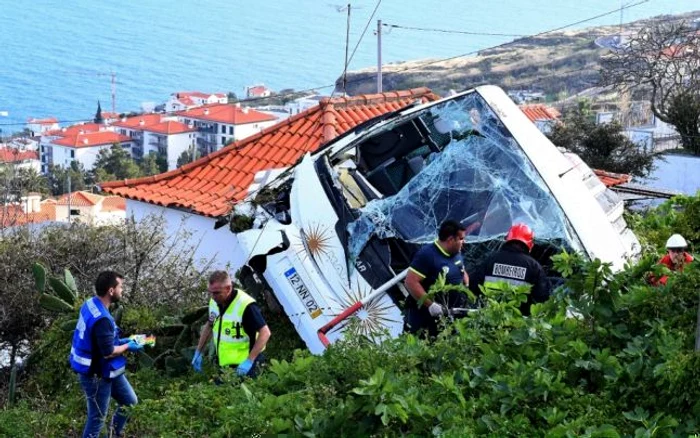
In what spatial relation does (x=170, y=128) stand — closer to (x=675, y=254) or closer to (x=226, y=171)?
(x=226, y=171)

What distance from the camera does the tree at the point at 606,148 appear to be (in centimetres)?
2670

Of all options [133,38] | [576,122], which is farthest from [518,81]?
[133,38]

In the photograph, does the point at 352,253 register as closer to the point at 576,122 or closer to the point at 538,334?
the point at 538,334

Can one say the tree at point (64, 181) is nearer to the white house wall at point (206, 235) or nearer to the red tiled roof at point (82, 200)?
the red tiled roof at point (82, 200)

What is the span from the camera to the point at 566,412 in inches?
157

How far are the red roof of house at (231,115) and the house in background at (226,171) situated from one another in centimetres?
9012

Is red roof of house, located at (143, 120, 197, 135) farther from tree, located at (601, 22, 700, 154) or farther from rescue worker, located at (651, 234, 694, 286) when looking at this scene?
rescue worker, located at (651, 234, 694, 286)

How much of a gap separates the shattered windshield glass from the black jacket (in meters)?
0.63

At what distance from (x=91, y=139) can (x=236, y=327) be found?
10990cm

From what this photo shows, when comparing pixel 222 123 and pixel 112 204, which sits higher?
pixel 222 123

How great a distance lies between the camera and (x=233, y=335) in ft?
23.1

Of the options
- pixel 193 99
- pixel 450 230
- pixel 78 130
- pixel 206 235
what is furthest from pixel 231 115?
pixel 450 230

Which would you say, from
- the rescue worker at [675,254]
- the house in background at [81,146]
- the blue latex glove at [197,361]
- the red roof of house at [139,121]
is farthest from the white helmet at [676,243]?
the red roof of house at [139,121]

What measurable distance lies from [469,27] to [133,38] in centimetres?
7577
